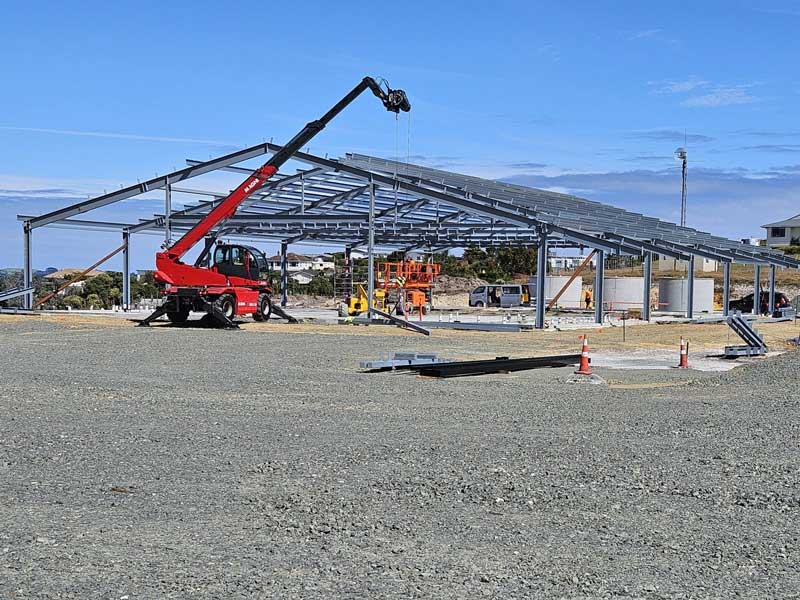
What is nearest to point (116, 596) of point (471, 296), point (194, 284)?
point (194, 284)

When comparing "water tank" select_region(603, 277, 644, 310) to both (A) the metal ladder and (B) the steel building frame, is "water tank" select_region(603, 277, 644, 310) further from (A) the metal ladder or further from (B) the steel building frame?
(A) the metal ladder

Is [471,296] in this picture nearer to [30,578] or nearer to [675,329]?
[675,329]

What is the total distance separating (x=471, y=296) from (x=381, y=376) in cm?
3927

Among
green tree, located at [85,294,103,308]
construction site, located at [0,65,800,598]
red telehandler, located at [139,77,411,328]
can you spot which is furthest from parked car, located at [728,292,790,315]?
green tree, located at [85,294,103,308]

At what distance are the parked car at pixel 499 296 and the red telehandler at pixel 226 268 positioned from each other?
24139 mm

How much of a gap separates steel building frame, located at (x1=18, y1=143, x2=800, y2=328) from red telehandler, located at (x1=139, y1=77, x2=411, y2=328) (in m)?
1.93

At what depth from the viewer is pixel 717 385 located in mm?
16266

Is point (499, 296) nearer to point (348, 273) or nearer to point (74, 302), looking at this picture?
point (348, 273)

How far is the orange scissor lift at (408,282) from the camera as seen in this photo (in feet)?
140

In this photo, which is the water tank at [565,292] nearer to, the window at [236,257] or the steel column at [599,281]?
→ the steel column at [599,281]

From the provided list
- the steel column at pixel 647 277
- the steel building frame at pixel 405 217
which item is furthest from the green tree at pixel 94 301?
the steel column at pixel 647 277

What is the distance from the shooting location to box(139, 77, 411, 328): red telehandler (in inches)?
1161

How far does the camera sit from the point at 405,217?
43.5 metres

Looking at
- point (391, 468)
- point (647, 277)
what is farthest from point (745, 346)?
point (391, 468)
